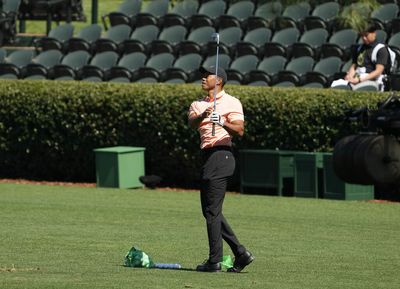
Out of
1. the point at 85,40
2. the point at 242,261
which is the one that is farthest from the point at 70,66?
the point at 242,261

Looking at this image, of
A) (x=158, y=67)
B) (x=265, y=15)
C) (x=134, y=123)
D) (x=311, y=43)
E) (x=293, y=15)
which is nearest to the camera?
(x=134, y=123)

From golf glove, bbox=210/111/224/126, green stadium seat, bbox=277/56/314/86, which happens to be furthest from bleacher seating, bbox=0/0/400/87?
golf glove, bbox=210/111/224/126

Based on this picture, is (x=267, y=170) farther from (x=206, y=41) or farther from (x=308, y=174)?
(x=206, y=41)

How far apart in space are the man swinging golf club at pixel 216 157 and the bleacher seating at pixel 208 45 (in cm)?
1219

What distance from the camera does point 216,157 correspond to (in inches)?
556

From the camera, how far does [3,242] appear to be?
16609 millimetres

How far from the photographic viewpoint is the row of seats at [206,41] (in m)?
27.8

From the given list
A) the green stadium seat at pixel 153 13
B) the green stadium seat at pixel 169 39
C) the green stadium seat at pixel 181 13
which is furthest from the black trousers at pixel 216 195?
the green stadium seat at pixel 153 13

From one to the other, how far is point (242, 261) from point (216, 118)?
5.11 feet

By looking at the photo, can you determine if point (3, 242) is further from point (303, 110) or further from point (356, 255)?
point (303, 110)

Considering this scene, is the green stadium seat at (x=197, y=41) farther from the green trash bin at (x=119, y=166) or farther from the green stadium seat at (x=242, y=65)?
the green trash bin at (x=119, y=166)

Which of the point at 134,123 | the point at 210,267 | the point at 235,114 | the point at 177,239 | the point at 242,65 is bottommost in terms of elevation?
the point at 177,239

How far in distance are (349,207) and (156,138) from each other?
524cm

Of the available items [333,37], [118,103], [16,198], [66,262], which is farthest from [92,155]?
[66,262]
